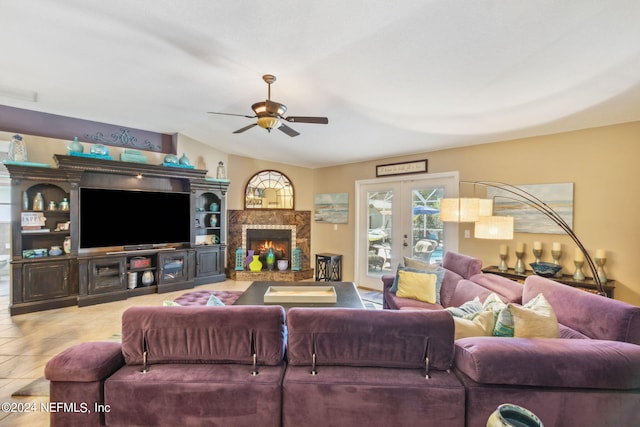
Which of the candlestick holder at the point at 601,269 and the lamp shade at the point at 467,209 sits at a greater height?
the lamp shade at the point at 467,209

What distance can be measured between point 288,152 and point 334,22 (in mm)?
3581

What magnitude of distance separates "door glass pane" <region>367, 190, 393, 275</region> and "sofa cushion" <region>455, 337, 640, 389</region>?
3.89 meters

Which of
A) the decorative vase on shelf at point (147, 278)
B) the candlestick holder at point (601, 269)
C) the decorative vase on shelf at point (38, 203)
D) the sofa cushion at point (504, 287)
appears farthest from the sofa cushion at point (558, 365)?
the decorative vase on shelf at point (38, 203)

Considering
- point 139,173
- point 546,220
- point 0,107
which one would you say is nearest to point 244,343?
point 546,220

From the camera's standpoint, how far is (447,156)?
178 inches

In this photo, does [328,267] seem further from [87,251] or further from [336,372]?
[336,372]

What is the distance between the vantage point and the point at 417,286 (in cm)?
320

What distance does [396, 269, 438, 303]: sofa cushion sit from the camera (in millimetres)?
3125

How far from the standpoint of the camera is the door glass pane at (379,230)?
5.28 meters

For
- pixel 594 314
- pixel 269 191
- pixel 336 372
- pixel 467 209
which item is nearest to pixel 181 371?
pixel 336 372

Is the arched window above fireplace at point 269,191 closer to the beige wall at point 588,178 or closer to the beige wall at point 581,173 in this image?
the beige wall at point 581,173

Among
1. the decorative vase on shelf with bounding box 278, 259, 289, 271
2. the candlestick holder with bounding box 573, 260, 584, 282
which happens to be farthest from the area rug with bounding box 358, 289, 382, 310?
the candlestick holder with bounding box 573, 260, 584, 282

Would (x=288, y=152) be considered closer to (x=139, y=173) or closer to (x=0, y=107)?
(x=139, y=173)

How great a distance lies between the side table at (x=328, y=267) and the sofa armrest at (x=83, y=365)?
4.33 meters
